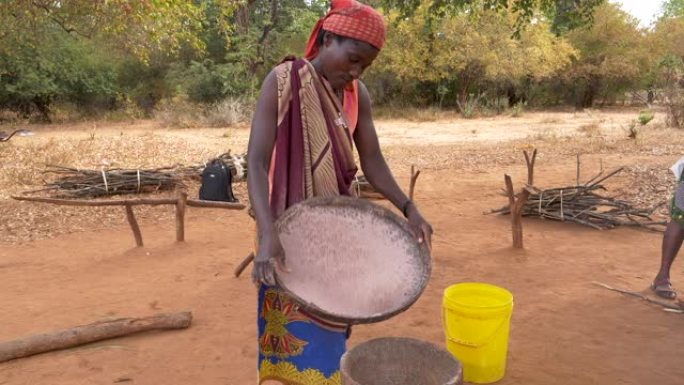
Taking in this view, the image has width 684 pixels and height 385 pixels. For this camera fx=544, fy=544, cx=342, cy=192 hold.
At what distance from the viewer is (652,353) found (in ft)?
8.98

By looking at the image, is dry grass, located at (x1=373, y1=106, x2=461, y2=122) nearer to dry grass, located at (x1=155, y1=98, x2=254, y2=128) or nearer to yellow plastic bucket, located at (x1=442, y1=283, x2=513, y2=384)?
dry grass, located at (x1=155, y1=98, x2=254, y2=128)

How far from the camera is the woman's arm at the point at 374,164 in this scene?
172cm

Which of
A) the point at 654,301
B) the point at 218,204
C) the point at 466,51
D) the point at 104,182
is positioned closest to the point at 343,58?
the point at 654,301

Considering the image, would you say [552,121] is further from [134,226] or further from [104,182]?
[134,226]

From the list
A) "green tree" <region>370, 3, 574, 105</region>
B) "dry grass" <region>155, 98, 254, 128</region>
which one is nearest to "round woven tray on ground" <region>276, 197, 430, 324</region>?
"dry grass" <region>155, 98, 254, 128</region>

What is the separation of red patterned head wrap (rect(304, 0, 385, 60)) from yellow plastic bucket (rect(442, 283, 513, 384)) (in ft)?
4.36

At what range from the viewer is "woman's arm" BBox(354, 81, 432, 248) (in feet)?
5.64

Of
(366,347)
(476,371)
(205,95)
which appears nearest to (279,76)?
(366,347)

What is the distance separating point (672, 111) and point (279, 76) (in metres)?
12.7

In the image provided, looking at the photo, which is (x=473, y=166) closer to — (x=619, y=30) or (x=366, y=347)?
(x=366, y=347)

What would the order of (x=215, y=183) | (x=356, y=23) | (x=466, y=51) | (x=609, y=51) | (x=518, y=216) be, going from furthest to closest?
(x=609, y=51), (x=466, y=51), (x=215, y=183), (x=518, y=216), (x=356, y=23)

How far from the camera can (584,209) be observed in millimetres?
5117

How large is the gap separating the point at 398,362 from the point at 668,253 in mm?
2593

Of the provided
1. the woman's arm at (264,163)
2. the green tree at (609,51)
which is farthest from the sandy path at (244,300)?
the green tree at (609,51)
